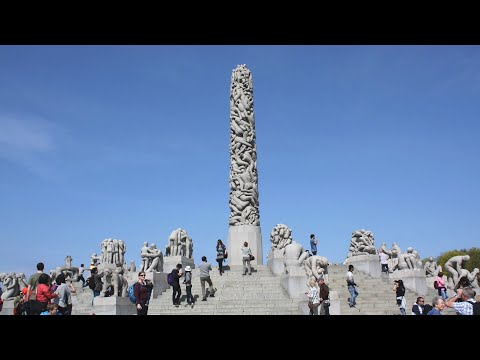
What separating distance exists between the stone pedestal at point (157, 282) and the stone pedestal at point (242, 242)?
845 centimetres

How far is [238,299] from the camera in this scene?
1460 centimetres

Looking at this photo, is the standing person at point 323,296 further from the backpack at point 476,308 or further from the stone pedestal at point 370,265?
the stone pedestal at point 370,265

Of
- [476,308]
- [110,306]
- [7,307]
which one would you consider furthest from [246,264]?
[476,308]

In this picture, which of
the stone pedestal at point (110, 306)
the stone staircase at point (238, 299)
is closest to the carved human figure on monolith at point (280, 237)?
the stone staircase at point (238, 299)

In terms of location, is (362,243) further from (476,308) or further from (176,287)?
(476,308)

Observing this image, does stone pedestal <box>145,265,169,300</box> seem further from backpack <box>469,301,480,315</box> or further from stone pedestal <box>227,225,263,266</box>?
backpack <box>469,301,480,315</box>

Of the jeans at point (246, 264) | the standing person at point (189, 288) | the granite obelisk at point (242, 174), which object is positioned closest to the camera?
the standing person at point (189, 288)

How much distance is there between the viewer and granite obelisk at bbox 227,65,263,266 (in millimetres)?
24609

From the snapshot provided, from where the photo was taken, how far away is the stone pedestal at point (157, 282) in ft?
51.0

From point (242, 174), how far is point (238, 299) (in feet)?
38.1
